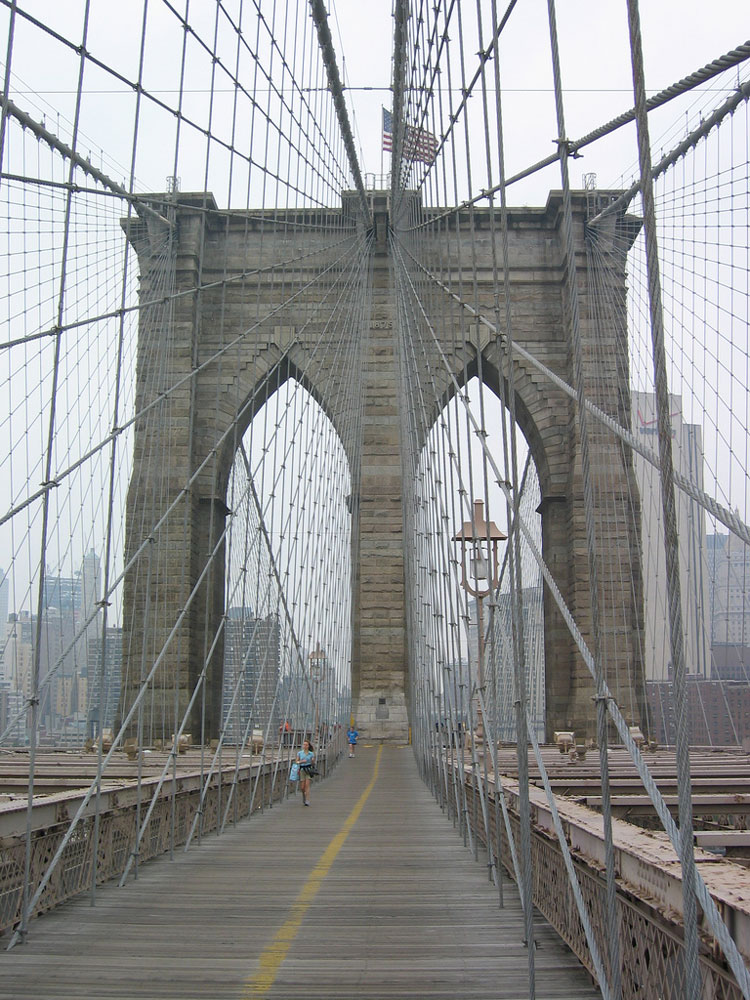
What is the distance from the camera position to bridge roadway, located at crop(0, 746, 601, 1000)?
308 cm

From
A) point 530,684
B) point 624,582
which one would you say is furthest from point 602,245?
point 530,684

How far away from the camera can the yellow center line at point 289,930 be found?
312 cm

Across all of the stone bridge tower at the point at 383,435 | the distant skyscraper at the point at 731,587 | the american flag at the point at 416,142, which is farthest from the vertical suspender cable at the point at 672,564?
the stone bridge tower at the point at 383,435

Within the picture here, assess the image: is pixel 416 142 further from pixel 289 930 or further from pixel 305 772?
pixel 289 930

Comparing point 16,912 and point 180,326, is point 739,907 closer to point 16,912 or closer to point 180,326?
point 16,912

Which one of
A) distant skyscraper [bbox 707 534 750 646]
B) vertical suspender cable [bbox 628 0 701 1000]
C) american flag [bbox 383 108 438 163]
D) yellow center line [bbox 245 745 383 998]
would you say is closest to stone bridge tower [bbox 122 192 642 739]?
american flag [bbox 383 108 438 163]

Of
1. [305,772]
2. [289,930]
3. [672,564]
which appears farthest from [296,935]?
[305,772]

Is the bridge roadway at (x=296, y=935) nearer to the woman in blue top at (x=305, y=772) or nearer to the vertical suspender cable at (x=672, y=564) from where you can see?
the vertical suspender cable at (x=672, y=564)

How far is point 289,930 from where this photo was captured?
3.93m

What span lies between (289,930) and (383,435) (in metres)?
20.2

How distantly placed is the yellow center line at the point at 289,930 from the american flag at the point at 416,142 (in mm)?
7920

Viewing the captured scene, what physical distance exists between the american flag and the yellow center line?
7920mm

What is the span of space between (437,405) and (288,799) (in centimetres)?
457

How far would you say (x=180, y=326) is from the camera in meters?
21.5
